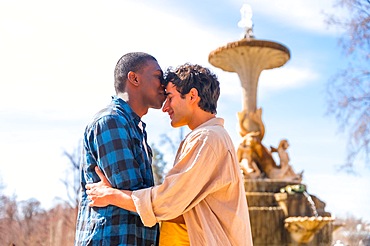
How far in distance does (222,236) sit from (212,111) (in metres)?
0.63

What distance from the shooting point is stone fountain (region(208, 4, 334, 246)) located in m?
14.8

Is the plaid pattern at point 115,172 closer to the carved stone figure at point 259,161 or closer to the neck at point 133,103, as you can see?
the neck at point 133,103

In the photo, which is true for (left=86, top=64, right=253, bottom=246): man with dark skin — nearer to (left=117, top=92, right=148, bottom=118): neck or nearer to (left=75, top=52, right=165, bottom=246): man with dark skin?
(left=75, top=52, right=165, bottom=246): man with dark skin

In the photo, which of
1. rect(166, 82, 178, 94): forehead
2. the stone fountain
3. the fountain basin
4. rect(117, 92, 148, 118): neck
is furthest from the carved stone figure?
rect(166, 82, 178, 94): forehead

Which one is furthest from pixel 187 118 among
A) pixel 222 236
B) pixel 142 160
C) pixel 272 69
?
pixel 272 69

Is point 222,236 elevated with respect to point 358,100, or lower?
lower

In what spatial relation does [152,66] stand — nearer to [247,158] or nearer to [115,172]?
[115,172]

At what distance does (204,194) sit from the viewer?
2627 millimetres

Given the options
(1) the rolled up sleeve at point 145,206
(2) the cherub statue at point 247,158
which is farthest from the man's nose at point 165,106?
(2) the cherub statue at point 247,158

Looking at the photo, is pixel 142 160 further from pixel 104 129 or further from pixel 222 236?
pixel 222 236

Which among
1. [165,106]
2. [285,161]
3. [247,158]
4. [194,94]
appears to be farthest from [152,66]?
[285,161]

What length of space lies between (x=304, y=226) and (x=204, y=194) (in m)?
12.5

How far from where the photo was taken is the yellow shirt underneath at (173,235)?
8.84 ft

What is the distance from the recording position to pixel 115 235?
2689mm
